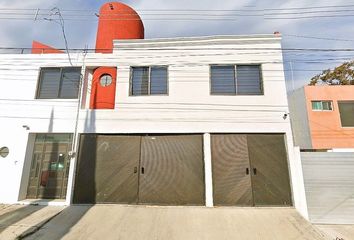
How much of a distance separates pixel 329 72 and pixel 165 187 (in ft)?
81.3

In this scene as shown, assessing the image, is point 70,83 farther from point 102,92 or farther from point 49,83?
point 102,92

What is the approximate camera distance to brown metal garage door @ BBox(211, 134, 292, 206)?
7.89 metres

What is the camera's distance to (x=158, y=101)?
350 inches

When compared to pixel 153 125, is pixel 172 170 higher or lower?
lower

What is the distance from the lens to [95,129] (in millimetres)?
8734

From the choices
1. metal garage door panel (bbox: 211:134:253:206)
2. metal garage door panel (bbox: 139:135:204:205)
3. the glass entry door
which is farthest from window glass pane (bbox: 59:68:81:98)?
metal garage door panel (bbox: 211:134:253:206)

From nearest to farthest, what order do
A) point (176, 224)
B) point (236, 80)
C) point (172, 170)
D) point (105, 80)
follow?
point (176, 224)
point (172, 170)
point (236, 80)
point (105, 80)

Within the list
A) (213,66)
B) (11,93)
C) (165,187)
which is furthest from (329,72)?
(11,93)

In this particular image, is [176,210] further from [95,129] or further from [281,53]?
[281,53]

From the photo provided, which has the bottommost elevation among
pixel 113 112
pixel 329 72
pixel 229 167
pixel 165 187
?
pixel 165 187

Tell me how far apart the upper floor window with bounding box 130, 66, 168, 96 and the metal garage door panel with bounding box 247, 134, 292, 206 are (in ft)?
14.0

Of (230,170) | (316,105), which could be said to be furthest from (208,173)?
(316,105)

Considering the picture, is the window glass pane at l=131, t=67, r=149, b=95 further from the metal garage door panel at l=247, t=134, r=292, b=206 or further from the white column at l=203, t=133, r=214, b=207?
the metal garage door panel at l=247, t=134, r=292, b=206

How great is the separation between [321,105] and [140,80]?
13.7 metres
